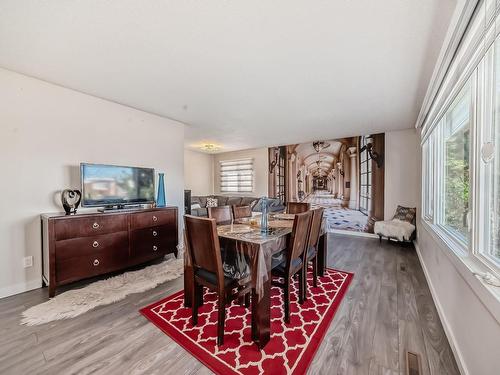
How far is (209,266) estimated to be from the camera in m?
1.72

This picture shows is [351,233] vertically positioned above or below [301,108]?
below

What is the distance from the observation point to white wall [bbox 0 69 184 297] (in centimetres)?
236

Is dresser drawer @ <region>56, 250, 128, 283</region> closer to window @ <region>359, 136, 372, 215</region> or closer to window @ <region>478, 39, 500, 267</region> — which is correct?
window @ <region>478, 39, 500, 267</region>

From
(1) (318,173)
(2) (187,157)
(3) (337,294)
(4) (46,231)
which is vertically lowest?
(3) (337,294)

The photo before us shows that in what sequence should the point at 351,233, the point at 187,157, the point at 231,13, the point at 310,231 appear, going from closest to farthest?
1. the point at 231,13
2. the point at 310,231
3. the point at 351,233
4. the point at 187,157

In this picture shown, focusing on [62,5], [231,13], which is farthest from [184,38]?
[62,5]

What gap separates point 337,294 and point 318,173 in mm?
3820

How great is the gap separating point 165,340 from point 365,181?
497cm

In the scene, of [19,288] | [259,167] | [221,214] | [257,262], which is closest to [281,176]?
[259,167]

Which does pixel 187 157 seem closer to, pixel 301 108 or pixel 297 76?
pixel 301 108

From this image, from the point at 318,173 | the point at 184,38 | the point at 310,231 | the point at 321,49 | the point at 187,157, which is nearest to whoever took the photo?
the point at 184,38

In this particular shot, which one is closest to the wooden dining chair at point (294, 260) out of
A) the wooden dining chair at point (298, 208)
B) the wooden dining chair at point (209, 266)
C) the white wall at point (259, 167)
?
the wooden dining chair at point (209, 266)

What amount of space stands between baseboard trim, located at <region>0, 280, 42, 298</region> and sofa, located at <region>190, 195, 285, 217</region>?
3222mm

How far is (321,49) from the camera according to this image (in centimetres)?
194
